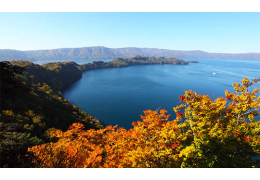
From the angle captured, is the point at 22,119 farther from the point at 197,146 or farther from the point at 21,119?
the point at 197,146

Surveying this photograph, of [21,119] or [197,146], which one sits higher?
[197,146]

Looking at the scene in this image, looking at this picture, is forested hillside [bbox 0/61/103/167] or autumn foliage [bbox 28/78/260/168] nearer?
forested hillside [bbox 0/61/103/167]

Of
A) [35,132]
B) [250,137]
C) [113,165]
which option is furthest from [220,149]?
[35,132]

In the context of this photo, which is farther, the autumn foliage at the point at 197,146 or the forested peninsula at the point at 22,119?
the autumn foliage at the point at 197,146

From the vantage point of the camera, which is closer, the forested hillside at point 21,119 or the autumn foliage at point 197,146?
the forested hillside at point 21,119

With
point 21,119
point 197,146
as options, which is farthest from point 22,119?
point 197,146

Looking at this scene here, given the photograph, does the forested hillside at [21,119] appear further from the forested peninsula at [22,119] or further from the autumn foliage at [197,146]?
the autumn foliage at [197,146]

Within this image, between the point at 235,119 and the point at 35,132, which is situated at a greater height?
the point at 235,119

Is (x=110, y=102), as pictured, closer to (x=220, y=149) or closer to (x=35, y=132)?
(x=35, y=132)

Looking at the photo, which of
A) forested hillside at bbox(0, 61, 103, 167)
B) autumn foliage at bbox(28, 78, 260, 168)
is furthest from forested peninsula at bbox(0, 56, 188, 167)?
autumn foliage at bbox(28, 78, 260, 168)

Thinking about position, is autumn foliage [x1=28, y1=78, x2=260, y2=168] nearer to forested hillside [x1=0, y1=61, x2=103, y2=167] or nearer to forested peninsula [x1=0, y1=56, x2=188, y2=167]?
forested hillside [x1=0, y1=61, x2=103, y2=167]

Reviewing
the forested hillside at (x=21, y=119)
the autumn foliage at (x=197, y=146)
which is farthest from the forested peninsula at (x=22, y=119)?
the autumn foliage at (x=197, y=146)
